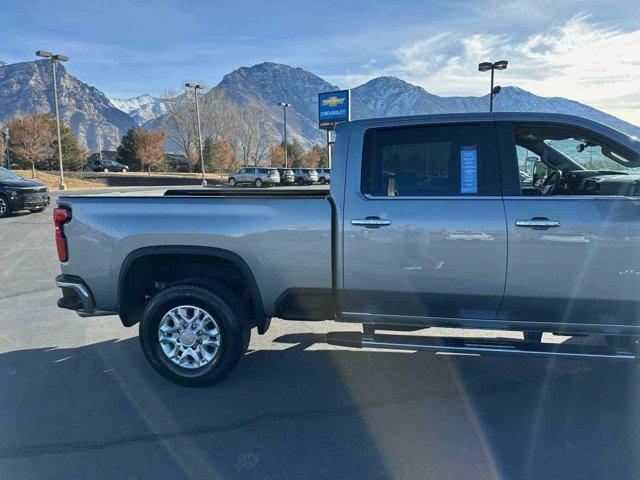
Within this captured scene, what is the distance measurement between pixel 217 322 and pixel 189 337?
27 cm

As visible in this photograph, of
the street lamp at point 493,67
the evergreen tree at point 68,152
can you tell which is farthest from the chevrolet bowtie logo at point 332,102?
the evergreen tree at point 68,152

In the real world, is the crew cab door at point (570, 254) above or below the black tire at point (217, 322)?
above

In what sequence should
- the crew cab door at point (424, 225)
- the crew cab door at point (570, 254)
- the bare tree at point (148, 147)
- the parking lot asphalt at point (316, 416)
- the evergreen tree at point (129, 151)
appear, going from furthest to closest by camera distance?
the evergreen tree at point (129, 151)
the bare tree at point (148, 147)
the crew cab door at point (424, 225)
the crew cab door at point (570, 254)
the parking lot asphalt at point (316, 416)

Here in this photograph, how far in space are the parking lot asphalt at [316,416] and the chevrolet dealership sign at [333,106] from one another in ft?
109

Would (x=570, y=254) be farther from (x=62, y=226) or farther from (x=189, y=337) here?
(x=62, y=226)

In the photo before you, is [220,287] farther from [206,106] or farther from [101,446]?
[206,106]

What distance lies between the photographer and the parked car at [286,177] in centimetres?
4484

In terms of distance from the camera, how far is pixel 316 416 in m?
3.33

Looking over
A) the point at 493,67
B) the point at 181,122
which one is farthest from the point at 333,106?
the point at 181,122

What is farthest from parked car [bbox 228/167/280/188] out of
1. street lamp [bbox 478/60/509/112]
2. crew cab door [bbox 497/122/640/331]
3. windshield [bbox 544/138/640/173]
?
crew cab door [bbox 497/122/640/331]

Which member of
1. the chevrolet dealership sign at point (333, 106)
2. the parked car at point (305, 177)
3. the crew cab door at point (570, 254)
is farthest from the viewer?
the parked car at point (305, 177)

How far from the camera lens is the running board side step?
3.17m

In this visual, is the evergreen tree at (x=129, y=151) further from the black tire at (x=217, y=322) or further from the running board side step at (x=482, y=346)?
the running board side step at (x=482, y=346)

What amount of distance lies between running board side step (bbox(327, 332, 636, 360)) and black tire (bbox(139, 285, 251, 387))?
75 cm
